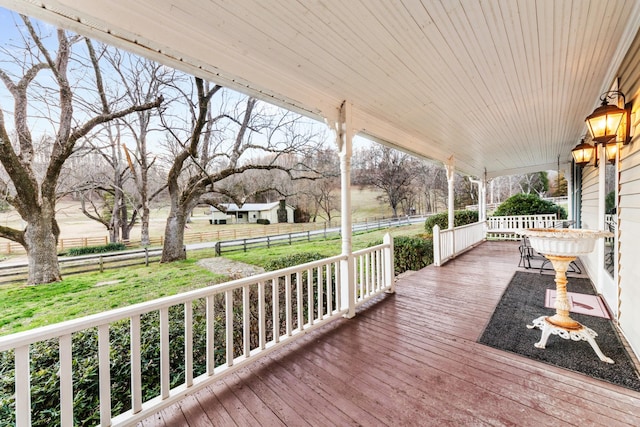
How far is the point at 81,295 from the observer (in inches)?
120

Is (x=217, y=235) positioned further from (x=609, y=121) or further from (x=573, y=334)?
(x=609, y=121)

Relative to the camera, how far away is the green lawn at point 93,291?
8.37ft

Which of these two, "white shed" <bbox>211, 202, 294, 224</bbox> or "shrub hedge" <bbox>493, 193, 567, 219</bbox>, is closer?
"white shed" <bbox>211, 202, 294, 224</bbox>

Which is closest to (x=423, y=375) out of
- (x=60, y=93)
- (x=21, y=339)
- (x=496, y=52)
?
(x=21, y=339)

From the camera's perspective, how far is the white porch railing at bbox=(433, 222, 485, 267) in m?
5.83

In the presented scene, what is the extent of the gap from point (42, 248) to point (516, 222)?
1257 cm

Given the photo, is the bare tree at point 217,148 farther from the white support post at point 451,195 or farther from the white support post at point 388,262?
the white support post at point 451,195

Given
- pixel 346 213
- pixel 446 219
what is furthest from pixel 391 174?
pixel 346 213

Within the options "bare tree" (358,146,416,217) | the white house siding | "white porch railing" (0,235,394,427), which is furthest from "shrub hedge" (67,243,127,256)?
"bare tree" (358,146,416,217)

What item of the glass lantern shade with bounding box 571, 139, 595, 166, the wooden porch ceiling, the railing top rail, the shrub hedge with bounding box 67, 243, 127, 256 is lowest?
the railing top rail

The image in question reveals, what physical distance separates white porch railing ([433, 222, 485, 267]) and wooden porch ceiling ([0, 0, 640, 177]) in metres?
3.07

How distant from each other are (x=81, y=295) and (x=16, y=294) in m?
0.52

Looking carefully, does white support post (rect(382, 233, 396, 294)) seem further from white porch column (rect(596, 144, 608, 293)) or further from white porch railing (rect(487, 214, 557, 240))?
white porch railing (rect(487, 214, 557, 240))

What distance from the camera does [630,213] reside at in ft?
7.79
